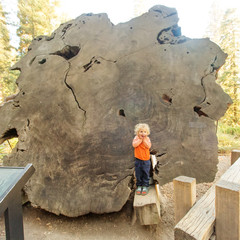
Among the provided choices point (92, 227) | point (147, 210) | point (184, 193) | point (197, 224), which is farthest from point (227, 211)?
point (92, 227)

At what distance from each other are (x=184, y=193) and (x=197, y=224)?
0.78 feet

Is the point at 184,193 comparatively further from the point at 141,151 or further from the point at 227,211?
the point at 141,151

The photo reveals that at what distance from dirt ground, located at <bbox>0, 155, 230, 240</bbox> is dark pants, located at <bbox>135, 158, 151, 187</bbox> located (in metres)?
0.43

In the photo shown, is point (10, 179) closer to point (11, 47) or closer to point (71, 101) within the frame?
point (71, 101)

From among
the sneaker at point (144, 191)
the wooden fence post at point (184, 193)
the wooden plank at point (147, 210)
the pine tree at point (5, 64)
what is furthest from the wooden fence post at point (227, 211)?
the pine tree at point (5, 64)

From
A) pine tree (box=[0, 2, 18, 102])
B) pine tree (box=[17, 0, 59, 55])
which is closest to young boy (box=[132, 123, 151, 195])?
pine tree (box=[0, 2, 18, 102])

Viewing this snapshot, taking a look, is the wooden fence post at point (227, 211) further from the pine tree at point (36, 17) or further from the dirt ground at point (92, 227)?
the pine tree at point (36, 17)

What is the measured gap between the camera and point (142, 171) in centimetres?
163

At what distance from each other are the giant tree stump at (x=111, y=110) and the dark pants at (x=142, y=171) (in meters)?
0.09

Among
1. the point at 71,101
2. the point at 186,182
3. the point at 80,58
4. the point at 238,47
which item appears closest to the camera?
the point at 186,182

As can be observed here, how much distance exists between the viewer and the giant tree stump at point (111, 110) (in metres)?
1.64

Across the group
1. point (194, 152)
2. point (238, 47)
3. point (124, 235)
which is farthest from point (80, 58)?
point (238, 47)

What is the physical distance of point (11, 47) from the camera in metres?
10.7

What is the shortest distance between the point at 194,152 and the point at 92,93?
124 cm
